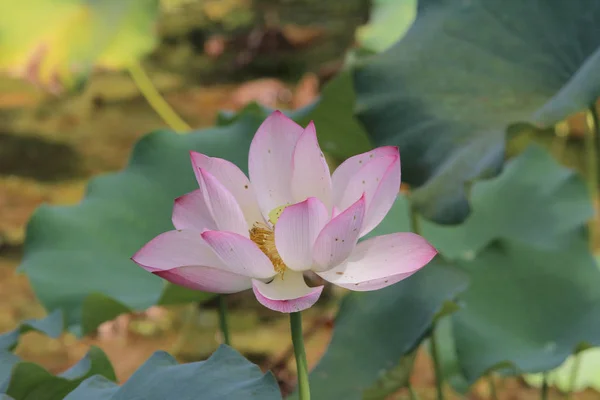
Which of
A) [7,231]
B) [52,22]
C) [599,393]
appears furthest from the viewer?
[7,231]

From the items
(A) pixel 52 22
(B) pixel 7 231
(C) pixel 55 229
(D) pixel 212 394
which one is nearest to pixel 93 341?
(B) pixel 7 231

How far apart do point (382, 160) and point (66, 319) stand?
21.5 inches

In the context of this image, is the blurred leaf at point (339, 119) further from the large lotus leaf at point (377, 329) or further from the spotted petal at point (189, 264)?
the spotted petal at point (189, 264)

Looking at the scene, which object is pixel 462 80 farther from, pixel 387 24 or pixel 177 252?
pixel 387 24

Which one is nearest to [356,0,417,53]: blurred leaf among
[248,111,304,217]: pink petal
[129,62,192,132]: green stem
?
[248,111,304,217]: pink petal

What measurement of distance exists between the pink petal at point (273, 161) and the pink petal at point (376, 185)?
53 mm

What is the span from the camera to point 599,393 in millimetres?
1798

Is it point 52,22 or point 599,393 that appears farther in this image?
point 52,22

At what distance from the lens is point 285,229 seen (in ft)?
1.45

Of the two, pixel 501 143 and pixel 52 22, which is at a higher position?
pixel 52 22

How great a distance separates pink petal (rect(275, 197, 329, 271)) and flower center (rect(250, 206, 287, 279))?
0.02 metres

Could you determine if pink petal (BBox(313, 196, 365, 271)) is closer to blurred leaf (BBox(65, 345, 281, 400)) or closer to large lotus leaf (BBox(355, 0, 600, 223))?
blurred leaf (BBox(65, 345, 281, 400))

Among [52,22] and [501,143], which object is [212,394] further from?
[52,22]

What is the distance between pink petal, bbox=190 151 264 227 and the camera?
0.48m
